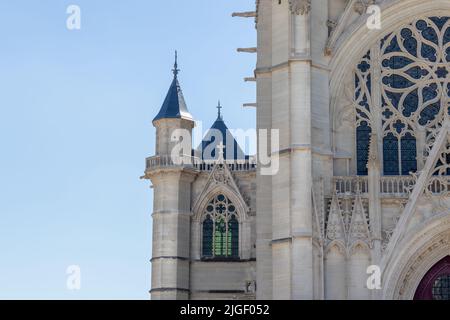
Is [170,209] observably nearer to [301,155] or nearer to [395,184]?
[301,155]

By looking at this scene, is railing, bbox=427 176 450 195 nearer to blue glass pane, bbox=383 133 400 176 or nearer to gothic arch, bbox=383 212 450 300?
gothic arch, bbox=383 212 450 300

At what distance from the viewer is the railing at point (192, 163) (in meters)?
42.9

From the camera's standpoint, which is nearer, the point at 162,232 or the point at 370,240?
the point at 370,240

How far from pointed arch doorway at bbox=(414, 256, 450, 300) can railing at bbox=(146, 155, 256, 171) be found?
1257 cm

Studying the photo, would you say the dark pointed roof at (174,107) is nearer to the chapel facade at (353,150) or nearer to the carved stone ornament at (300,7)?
the chapel facade at (353,150)

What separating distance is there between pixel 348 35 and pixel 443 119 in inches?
135

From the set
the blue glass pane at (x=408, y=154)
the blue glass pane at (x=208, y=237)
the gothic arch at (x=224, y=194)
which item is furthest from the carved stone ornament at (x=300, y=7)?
the blue glass pane at (x=208, y=237)

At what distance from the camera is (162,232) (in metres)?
42.2

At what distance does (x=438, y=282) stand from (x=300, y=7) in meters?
8.16

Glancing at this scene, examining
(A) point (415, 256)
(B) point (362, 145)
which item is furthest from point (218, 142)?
(A) point (415, 256)

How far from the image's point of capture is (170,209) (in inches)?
1668
